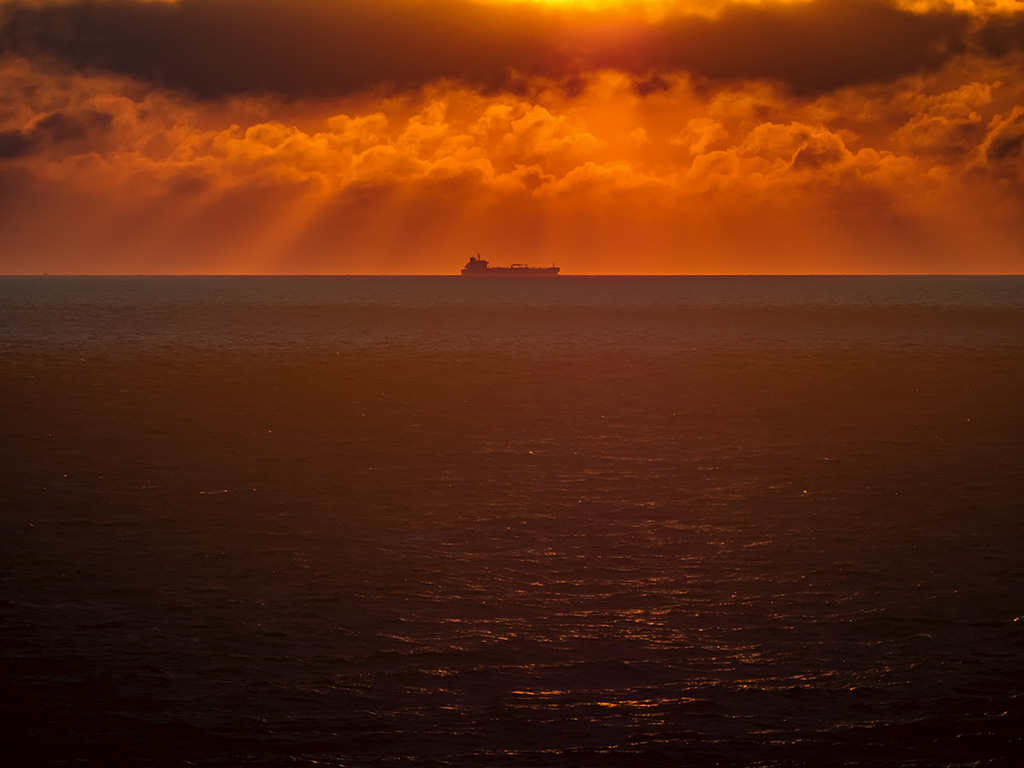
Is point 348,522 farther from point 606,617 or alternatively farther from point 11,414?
point 11,414

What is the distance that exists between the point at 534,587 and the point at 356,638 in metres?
3.82

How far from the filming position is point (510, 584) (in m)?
19.0

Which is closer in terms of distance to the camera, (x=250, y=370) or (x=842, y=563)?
(x=842, y=563)

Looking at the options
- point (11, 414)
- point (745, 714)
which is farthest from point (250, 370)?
point (745, 714)

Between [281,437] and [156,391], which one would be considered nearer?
[281,437]

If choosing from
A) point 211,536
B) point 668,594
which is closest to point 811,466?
point 668,594

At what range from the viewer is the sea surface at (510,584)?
518 inches

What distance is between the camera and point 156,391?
167ft

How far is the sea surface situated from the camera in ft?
43.1

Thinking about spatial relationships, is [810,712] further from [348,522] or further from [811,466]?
[811,466]

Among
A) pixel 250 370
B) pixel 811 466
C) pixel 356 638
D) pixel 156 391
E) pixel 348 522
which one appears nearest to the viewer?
pixel 356 638

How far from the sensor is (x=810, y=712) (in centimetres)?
1360

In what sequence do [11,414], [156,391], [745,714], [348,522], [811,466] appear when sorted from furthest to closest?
1. [156,391]
2. [11,414]
3. [811,466]
4. [348,522]
5. [745,714]

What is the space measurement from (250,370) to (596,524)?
4364cm
